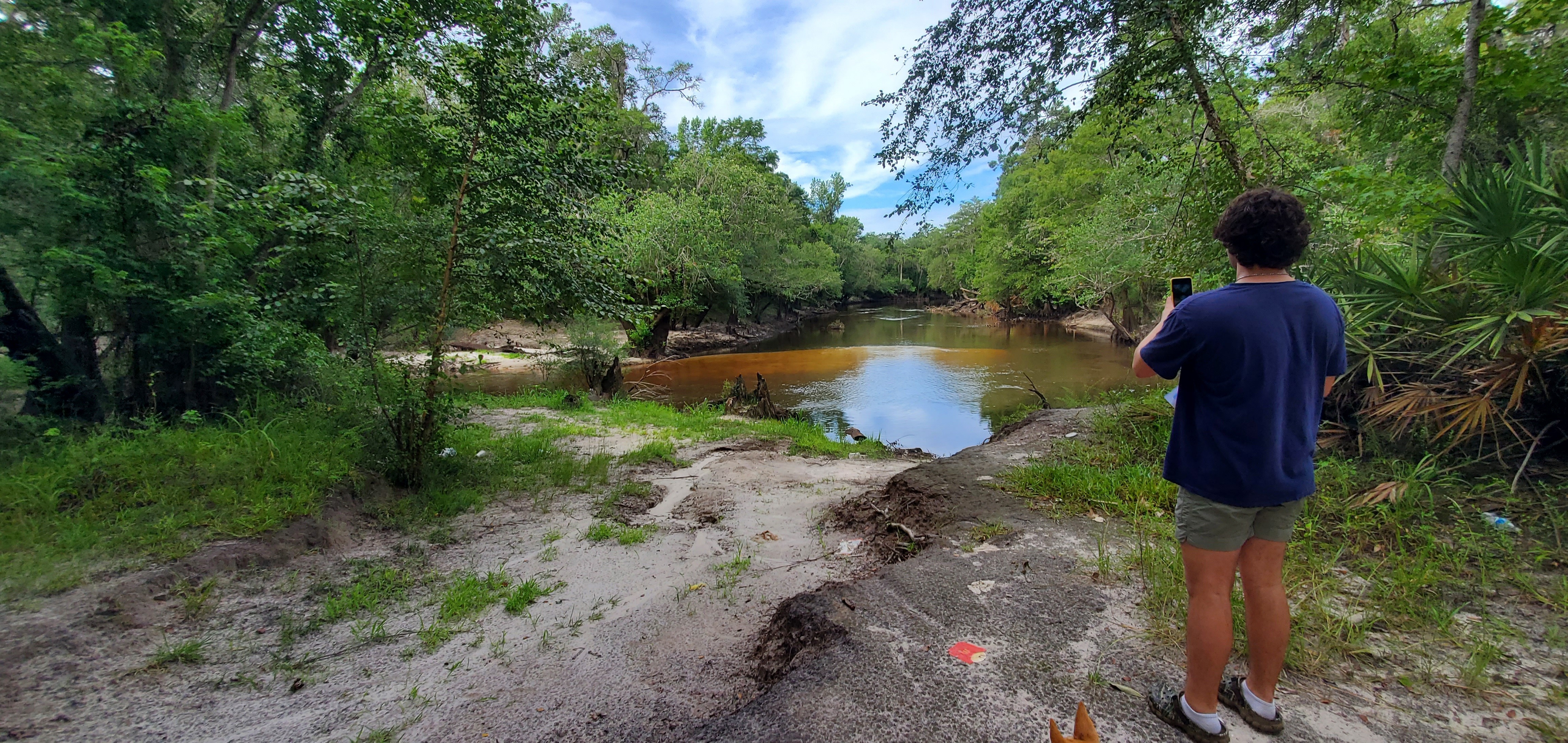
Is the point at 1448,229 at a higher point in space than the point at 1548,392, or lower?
higher

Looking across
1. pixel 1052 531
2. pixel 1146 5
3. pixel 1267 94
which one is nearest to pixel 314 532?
pixel 1052 531

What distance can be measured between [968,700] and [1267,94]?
8.39m

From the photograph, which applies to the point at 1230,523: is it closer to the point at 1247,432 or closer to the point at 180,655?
the point at 1247,432

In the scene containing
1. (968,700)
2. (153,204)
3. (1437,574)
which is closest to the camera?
(968,700)

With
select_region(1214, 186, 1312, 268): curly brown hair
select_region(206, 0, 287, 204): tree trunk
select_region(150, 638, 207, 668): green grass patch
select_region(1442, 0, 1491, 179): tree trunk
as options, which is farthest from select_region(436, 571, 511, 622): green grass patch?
select_region(1442, 0, 1491, 179): tree trunk

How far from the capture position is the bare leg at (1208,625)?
1921 millimetres

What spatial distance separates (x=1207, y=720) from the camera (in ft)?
6.25

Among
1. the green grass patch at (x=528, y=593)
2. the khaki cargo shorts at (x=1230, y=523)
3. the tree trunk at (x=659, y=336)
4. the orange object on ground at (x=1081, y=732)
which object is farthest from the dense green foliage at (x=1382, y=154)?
the tree trunk at (x=659, y=336)

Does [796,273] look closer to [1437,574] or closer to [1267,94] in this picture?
[1267,94]

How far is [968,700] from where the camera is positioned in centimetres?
219

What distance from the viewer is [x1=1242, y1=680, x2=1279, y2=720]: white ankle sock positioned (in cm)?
196

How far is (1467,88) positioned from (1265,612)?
20.0 ft

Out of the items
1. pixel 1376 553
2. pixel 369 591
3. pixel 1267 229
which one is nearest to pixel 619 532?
pixel 369 591

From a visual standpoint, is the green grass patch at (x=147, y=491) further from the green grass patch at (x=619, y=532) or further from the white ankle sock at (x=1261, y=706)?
the white ankle sock at (x=1261, y=706)
